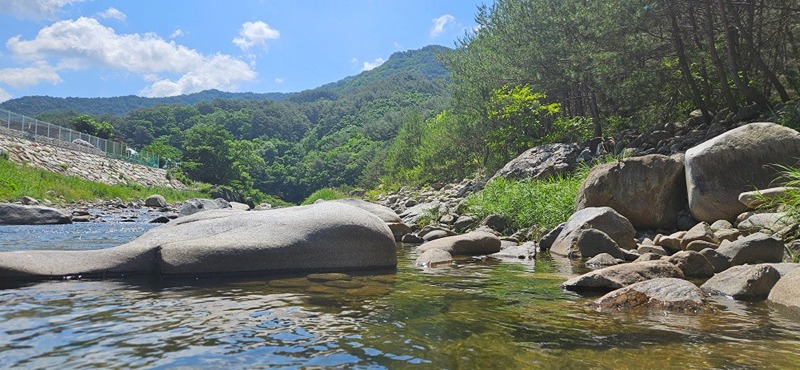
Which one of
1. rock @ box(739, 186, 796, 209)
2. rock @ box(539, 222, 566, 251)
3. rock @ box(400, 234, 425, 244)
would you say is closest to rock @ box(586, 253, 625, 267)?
rock @ box(539, 222, 566, 251)

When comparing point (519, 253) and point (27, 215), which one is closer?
point (519, 253)

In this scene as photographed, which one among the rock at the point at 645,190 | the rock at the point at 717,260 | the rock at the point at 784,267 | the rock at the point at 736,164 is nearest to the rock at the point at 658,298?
the rock at the point at 784,267

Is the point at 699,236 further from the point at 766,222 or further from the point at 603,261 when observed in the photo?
the point at 603,261

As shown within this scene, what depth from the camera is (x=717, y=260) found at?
6.12 metres

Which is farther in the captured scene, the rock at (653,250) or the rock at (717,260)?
the rock at (653,250)

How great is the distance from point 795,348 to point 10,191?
22.7 m

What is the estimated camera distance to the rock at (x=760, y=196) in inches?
288

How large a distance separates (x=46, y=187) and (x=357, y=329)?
2404cm

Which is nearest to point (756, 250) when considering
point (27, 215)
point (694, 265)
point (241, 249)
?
point (694, 265)

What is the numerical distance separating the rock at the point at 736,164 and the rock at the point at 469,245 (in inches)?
132

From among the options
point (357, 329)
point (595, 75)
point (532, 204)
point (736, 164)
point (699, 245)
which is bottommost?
point (357, 329)

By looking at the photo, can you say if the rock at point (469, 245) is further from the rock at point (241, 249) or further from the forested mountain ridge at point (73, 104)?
the forested mountain ridge at point (73, 104)

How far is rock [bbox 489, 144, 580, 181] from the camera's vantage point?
51.0ft

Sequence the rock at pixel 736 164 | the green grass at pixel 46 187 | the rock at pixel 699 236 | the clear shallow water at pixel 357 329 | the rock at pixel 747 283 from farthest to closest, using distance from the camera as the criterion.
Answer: the green grass at pixel 46 187 < the rock at pixel 736 164 < the rock at pixel 699 236 < the rock at pixel 747 283 < the clear shallow water at pixel 357 329
